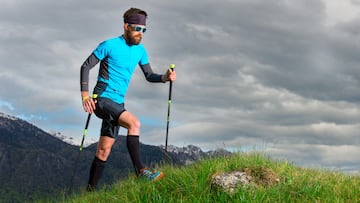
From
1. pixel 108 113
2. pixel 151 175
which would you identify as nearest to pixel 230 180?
pixel 151 175

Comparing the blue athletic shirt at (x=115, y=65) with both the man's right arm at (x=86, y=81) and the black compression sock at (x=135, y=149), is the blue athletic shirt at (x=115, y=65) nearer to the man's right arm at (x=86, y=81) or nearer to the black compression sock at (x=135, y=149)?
the man's right arm at (x=86, y=81)

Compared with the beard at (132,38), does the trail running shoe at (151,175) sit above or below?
below

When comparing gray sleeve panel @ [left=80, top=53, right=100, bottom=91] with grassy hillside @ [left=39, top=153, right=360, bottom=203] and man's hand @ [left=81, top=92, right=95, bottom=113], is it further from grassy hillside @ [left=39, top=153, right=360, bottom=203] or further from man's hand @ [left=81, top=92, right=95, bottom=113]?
grassy hillside @ [left=39, top=153, right=360, bottom=203]

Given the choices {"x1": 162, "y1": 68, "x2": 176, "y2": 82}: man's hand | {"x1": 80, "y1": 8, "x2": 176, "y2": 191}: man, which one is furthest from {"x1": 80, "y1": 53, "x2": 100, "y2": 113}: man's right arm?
{"x1": 162, "y1": 68, "x2": 176, "y2": 82}: man's hand

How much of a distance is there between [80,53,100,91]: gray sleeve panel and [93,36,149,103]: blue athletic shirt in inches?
4.3

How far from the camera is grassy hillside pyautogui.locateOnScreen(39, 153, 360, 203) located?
29.4 ft

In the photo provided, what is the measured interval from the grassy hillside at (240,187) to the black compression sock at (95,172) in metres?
0.91

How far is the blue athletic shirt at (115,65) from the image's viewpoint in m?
11.6

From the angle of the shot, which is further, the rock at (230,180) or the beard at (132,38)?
the beard at (132,38)

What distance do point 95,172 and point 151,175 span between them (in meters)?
2.04

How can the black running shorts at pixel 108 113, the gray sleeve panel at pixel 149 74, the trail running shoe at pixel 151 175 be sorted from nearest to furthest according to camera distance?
the trail running shoe at pixel 151 175
the black running shorts at pixel 108 113
the gray sleeve panel at pixel 149 74

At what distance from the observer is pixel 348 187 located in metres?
10.0

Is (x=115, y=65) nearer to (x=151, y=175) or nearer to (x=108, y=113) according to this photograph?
(x=108, y=113)

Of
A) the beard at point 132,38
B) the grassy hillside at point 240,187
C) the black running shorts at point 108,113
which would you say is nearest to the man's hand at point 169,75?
the beard at point 132,38
